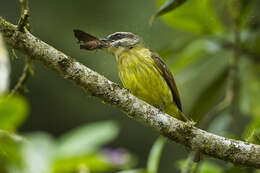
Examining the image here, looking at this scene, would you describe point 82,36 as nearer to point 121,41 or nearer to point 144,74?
point 144,74

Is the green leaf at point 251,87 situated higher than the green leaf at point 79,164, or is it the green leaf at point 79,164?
the green leaf at point 251,87

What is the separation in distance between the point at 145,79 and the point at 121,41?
0.53 m

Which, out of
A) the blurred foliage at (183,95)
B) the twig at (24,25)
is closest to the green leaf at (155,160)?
the blurred foliage at (183,95)

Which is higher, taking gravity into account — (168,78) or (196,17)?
(196,17)

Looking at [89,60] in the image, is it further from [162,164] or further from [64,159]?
[64,159]

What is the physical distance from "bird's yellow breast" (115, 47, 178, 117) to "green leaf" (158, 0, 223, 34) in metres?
0.43

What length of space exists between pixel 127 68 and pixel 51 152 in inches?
64.9

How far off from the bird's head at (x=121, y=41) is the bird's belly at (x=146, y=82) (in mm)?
218

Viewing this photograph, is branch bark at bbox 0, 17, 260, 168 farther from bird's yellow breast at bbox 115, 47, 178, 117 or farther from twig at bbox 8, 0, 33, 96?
bird's yellow breast at bbox 115, 47, 178, 117

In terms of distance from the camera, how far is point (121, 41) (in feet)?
13.4

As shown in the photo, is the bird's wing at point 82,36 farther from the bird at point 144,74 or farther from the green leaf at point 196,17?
the green leaf at point 196,17

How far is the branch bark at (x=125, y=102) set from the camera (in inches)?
92.0

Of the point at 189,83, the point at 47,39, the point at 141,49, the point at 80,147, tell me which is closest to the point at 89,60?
the point at 47,39

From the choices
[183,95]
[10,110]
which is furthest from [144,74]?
[183,95]
